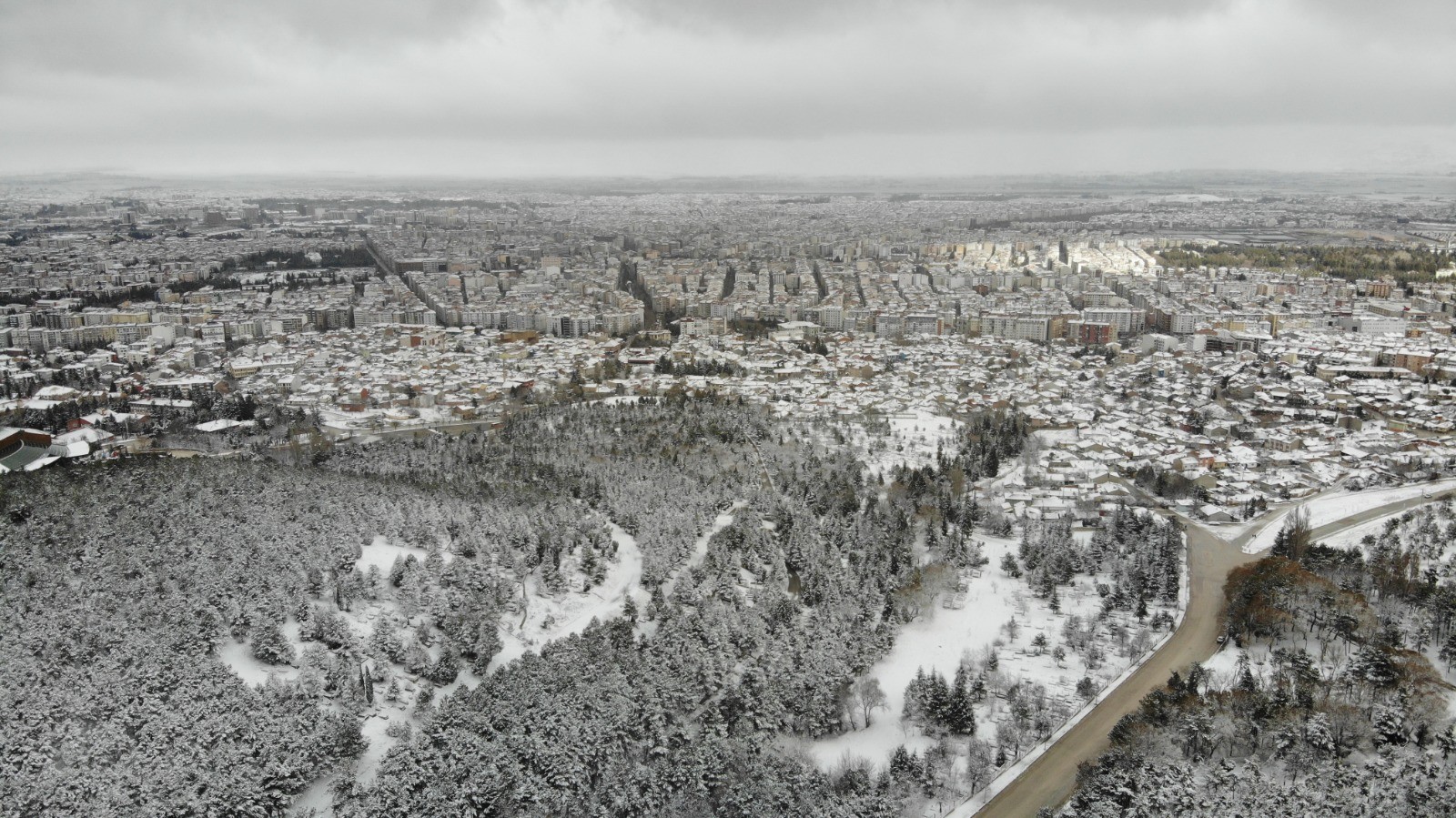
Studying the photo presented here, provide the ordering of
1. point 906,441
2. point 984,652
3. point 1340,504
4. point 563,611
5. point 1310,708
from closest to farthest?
point 1310,708 < point 984,652 < point 563,611 < point 1340,504 < point 906,441

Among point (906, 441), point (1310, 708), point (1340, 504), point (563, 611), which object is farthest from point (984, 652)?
point (906, 441)

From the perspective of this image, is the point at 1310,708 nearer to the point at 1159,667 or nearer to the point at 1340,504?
the point at 1159,667

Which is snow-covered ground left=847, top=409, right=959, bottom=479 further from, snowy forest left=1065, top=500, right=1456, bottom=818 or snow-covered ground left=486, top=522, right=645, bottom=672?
snowy forest left=1065, top=500, right=1456, bottom=818

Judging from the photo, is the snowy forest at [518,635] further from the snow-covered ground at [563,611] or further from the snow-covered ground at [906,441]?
the snow-covered ground at [906,441]

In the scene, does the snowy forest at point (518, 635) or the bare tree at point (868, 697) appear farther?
the bare tree at point (868, 697)

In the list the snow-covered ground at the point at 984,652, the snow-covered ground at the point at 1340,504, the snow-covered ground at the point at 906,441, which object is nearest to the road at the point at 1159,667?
the snow-covered ground at the point at 1340,504

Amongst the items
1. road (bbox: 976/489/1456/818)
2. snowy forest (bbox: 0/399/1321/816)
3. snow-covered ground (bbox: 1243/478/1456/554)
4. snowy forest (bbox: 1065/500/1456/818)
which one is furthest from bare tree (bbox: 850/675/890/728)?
snow-covered ground (bbox: 1243/478/1456/554)
